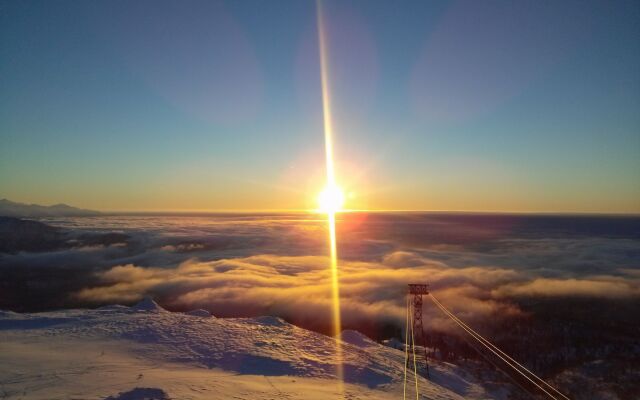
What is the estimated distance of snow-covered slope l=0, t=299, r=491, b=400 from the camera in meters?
29.5

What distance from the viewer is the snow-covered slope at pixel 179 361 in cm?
2953

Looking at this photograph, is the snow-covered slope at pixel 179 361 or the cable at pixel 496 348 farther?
the cable at pixel 496 348

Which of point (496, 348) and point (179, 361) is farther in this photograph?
point (496, 348)

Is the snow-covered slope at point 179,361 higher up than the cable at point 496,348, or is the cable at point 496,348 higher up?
the snow-covered slope at point 179,361

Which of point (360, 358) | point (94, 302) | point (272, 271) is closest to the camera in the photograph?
point (360, 358)

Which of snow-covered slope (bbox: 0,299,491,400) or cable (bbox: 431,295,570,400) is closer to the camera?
snow-covered slope (bbox: 0,299,491,400)

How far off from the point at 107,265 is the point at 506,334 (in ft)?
584

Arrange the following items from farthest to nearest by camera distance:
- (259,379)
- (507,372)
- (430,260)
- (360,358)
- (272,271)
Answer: (430,260), (272,271), (507,372), (360,358), (259,379)

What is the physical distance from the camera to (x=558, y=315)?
4286 inches

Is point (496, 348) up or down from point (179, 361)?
down

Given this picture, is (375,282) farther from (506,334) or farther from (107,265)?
(107,265)

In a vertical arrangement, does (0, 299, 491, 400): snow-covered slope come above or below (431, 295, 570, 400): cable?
above

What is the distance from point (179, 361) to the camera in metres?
37.2

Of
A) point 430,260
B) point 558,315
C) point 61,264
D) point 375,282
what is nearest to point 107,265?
point 61,264
